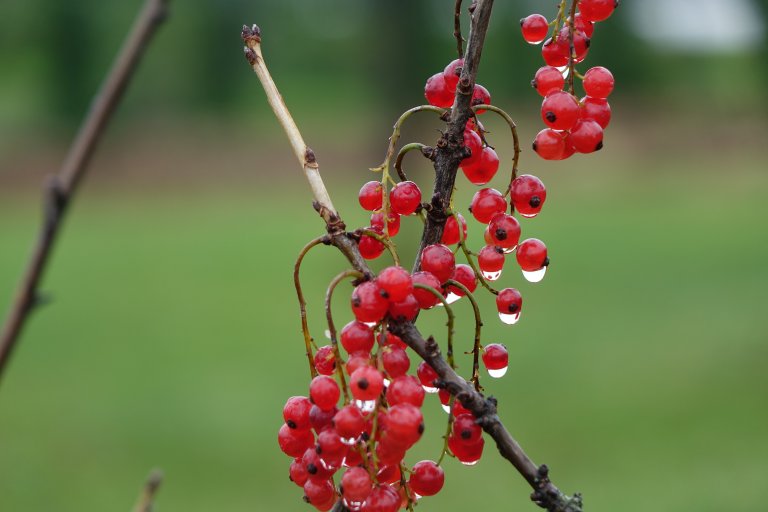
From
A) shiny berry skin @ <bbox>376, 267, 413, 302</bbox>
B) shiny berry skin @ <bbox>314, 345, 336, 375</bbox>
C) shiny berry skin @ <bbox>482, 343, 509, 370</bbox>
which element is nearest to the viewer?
shiny berry skin @ <bbox>376, 267, 413, 302</bbox>

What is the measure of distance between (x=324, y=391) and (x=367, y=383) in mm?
60

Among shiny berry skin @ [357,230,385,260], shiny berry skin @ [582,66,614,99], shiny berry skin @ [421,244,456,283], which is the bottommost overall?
shiny berry skin @ [421,244,456,283]

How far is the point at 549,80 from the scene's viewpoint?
3.40 ft

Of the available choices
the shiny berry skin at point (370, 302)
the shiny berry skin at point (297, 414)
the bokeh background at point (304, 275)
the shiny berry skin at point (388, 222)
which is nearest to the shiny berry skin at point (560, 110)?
the shiny berry skin at point (388, 222)

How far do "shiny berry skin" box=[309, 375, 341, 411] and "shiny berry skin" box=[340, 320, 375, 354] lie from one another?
0.12 ft

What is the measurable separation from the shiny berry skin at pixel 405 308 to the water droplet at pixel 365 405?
3.5 inches

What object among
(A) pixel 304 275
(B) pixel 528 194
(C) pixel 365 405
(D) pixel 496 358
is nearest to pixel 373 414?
(C) pixel 365 405

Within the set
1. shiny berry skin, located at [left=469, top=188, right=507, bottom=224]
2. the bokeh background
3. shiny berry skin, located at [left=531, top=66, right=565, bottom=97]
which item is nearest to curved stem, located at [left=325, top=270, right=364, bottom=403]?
shiny berry skin, located at [left=469, top=188, right=507, bottom=224]

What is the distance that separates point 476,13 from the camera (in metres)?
0.96

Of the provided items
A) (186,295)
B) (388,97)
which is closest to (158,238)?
(186,295)

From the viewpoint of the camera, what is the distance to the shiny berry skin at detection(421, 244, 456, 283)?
0.93 metres

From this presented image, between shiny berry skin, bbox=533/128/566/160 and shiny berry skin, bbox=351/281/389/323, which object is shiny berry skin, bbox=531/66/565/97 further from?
shiny berry skin, bbox=351/281/389/323

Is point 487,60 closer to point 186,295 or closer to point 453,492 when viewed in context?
point 186,295

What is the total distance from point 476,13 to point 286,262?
1524 centimetres
